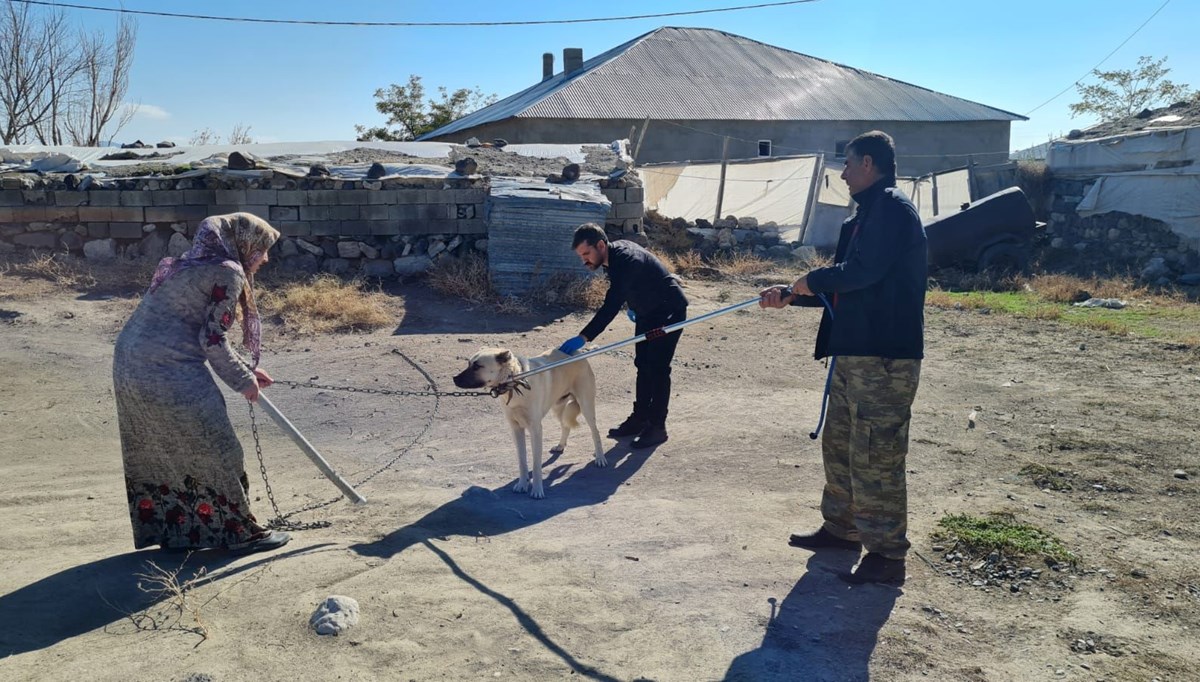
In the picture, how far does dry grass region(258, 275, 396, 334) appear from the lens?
445 inches

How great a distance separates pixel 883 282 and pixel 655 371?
3130 mm


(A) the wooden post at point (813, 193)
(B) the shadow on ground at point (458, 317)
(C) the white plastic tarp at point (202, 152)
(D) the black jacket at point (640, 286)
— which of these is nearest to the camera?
(D) the black jacket at point (640, 286)

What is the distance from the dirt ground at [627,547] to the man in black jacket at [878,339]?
37 centimetres

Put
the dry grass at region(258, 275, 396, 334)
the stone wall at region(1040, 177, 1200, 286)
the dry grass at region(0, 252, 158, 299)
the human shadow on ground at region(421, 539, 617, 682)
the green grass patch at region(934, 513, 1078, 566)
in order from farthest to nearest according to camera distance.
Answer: the stone wall at region(1040, 177, 1200, 286)
the dry grass at region(0, 252, 158, 299)
the dry grass at region(258, 275, 396, 334)
the green grass patch at region(934, 513, 1078, 566)
the human shadow on ground at region(421, 539, 617, 682)

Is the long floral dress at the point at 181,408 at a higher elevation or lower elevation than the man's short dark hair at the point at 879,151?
lower

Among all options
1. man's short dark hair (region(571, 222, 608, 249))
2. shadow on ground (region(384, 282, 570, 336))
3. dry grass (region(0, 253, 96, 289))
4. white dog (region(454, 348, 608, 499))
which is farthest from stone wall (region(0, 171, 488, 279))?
white dog (region(454, 348, 608, 499))

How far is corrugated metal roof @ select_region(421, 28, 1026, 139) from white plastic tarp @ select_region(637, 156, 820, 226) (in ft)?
24.8

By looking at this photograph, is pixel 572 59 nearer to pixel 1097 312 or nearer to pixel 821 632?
pixel 1097 312

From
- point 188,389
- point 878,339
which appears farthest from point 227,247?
point 878,339

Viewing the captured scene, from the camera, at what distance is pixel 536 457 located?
20.2ft

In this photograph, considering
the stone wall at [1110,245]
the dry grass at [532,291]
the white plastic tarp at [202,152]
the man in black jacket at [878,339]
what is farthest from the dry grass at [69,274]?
the stone wall at [1110,245]

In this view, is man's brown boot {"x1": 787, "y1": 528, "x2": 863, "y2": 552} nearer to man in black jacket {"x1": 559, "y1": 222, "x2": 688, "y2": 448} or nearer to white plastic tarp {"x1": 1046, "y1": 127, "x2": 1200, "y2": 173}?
man in black jacket {"x1": 559, "y1": 222, "x2": 688, "y2": 448}

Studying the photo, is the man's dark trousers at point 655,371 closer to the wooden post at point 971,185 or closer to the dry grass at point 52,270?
the dry grass at point 52,270

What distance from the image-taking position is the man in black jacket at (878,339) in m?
4.40
